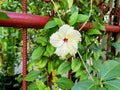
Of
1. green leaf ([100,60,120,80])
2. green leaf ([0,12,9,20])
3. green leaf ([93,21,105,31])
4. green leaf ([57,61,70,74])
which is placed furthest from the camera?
green leaf ([93,21,105,31])

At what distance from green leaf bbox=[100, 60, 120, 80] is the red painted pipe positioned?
0.22 meters

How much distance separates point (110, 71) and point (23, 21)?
0.93 ft

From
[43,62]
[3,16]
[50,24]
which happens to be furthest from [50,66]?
[3,16]

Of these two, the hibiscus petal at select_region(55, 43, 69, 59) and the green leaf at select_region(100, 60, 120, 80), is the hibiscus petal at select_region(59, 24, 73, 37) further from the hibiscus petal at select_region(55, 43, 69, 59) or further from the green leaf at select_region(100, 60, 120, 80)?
the green leaf at select_region(100, 60, 120, 80)

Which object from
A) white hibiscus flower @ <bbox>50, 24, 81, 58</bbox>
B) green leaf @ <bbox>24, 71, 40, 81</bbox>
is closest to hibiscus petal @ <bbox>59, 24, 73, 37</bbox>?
white hibiscus flower @ <bbox>50, 24, 81, 58</bbox>

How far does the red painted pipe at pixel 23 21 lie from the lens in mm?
737

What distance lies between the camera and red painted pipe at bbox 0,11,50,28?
0.74 meters

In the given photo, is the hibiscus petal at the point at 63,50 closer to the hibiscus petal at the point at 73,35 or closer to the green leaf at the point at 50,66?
the hibiscus petal at the point at 73,35

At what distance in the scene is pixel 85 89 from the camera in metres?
0.75

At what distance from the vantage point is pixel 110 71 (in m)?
0.82

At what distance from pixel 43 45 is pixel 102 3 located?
66 centimetres

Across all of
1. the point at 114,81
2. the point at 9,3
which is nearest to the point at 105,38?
the point at 9,3

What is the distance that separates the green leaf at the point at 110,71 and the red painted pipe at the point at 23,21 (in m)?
0.22

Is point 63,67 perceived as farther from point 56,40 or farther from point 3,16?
point 3,16
